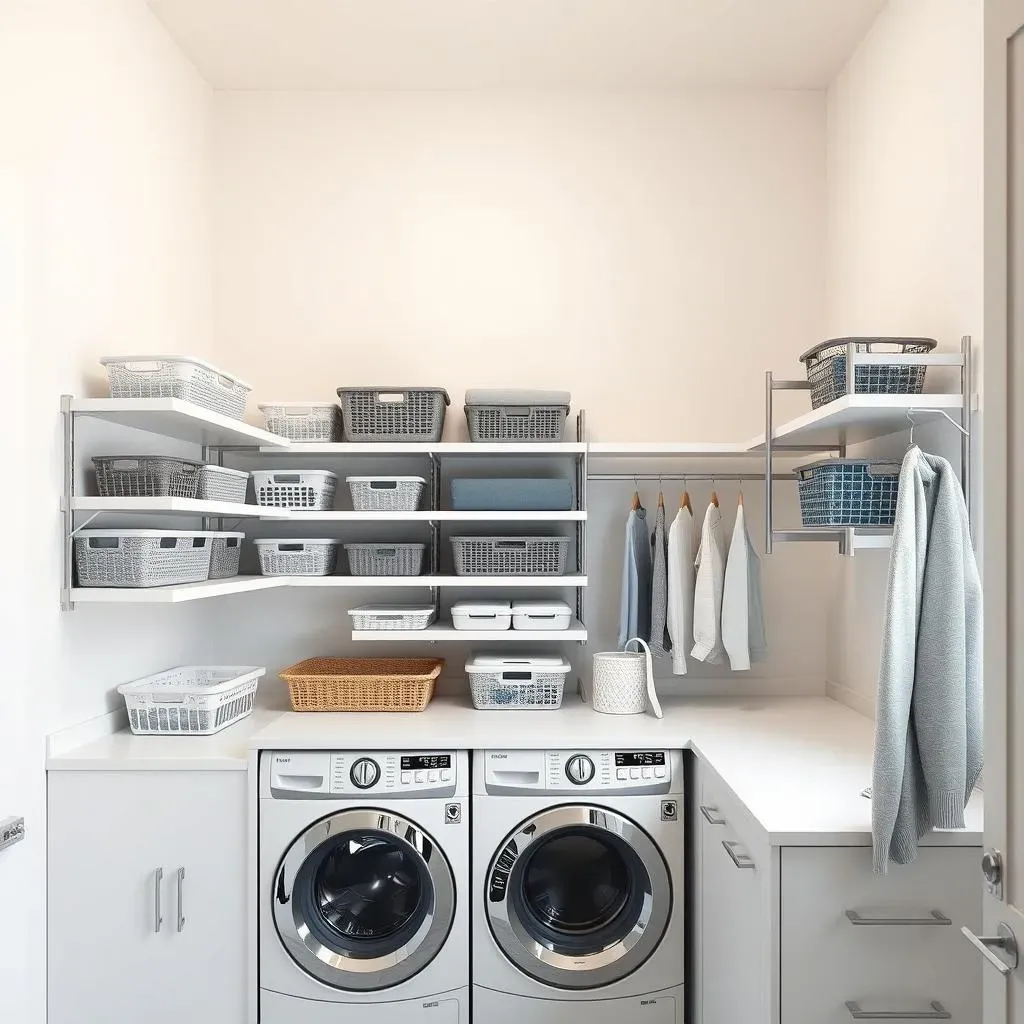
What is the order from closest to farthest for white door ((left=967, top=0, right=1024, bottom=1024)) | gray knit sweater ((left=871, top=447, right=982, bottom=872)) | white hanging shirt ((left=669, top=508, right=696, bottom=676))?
white door ((left=967, top=0, right=1024, bottom=1024))
gray knit sweater ((left=871, top=447, right=982, bottom=872))
white hanging shirt ((left=669, top=508, right=696, bottom=676))

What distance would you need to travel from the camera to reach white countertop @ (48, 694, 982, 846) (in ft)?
6.01

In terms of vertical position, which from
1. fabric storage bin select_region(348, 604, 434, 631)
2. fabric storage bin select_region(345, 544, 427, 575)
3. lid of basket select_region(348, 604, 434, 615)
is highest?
fabric storage bin select_region(345, 544, 427, 575)

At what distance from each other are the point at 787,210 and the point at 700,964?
2.45 m

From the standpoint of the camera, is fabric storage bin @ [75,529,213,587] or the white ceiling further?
the white ceiling

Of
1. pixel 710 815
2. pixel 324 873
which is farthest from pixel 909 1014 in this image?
pixel 324 873

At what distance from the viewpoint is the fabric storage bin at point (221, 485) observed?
7.75 ft

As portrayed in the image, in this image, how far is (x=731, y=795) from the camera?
1.92 m

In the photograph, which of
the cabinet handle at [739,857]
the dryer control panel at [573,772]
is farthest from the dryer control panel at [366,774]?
the cabinet handle at [739,857]

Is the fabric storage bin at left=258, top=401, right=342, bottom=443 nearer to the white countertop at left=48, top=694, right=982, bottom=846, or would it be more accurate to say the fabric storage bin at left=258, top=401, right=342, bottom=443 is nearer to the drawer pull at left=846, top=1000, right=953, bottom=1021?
the white countertop at left=48, top=694, right=982, bottom=846

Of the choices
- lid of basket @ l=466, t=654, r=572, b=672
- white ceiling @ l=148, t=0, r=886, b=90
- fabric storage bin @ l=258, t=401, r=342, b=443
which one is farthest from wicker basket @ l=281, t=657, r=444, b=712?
white ceiling @ l=148, t=0, r=886, b=90

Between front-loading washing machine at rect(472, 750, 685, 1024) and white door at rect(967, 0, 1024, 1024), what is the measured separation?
1.19 m

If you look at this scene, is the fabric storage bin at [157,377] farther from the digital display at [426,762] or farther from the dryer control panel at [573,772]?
the dryer control panel at [573,772]

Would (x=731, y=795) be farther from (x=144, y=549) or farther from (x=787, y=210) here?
(x=787, y=210)

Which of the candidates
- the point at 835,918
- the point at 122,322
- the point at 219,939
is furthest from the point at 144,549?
the point at 835,918
